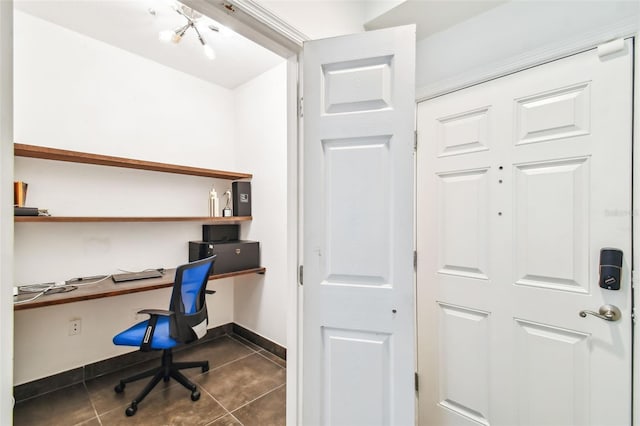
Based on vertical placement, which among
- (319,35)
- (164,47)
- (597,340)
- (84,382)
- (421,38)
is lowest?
(84,382)

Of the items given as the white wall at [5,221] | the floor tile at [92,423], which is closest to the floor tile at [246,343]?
the floor tile at [92,423]

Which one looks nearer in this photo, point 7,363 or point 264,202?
point 7,363

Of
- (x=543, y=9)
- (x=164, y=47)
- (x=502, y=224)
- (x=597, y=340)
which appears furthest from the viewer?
(x=164, y=47)

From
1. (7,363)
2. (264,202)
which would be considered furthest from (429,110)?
(7,363)

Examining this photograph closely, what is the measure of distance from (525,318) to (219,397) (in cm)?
202

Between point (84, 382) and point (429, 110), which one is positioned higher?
point (429, 110)

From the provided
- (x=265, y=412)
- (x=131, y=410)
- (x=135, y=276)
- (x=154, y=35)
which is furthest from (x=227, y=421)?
(x=154, y=35)

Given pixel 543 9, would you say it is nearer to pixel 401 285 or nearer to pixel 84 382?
pixel 401 285

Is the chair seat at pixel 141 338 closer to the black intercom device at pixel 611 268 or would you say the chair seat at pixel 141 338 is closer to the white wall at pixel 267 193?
the white wall at pixel 267 193

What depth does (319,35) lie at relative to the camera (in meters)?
1.30

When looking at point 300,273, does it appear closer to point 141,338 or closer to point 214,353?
point 141,338

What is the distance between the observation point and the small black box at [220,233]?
8.89ft

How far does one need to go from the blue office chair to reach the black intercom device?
2.20 m

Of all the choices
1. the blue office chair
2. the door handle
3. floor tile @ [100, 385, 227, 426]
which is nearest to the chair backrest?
the blue office chair
